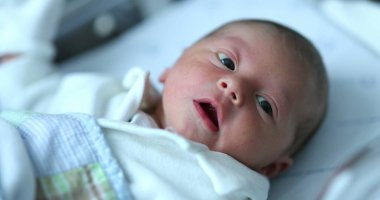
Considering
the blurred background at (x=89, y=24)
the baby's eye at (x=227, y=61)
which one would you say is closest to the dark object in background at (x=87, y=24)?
the blurred background at (x=89, y=24)

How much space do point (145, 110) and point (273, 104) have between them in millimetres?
255

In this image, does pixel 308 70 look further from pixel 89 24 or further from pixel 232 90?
pixel 89 24

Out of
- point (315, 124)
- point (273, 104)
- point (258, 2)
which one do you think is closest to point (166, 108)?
point (273, 104)

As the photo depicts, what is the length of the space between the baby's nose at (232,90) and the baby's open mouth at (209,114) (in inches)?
1.4

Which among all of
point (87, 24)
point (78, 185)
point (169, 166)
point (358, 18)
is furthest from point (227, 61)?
point (87, 24)

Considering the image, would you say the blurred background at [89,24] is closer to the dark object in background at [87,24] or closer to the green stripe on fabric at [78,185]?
the dark object in background at [87,24]

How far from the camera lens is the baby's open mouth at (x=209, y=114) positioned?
84 cm

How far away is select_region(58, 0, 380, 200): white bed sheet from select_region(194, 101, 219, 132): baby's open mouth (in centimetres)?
21

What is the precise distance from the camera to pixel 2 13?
1264 millimetres

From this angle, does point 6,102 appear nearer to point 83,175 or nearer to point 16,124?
point 16,124

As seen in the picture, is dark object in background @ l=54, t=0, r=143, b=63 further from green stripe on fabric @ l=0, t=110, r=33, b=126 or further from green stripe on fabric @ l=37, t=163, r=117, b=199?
green stripe on fabric @ l=37, t=163, r=117, b=199

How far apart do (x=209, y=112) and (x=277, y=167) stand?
0.19 m

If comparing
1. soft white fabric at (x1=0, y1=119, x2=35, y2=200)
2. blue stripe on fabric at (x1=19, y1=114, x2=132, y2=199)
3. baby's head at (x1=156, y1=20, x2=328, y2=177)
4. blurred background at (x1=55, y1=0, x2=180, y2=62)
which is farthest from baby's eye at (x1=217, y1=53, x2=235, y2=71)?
blurred background at (x1=55, y1=0, x2=180, y2=62)

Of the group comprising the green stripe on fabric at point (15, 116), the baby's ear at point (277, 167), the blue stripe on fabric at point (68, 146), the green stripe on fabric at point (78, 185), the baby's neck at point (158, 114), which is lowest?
the baby's ear at point (277, 167)
